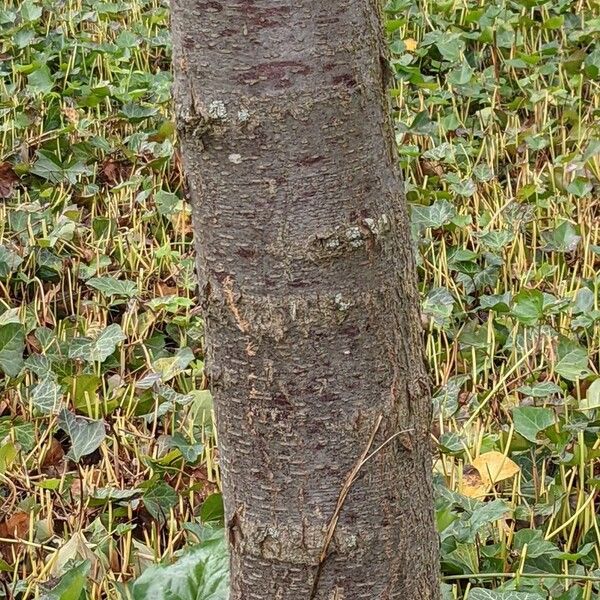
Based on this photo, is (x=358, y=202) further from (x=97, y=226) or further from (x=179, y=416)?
(x=97, y=226)

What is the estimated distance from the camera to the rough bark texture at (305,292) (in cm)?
93

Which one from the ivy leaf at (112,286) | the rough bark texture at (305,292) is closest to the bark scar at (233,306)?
the rough bark texture at (305,292)

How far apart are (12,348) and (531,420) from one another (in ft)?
3.25

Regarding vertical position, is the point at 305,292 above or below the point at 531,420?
above

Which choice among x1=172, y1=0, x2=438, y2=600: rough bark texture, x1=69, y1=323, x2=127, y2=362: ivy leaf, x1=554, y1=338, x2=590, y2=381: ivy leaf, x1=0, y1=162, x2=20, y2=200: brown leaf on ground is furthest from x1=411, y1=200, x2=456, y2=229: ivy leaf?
x1=172, y1=0, x2=438, y2=600: rough bark texture

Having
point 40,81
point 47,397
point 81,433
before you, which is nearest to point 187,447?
point 81,433

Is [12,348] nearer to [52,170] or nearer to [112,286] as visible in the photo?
[112,286]

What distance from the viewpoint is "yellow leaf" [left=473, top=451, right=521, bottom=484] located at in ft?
5.25

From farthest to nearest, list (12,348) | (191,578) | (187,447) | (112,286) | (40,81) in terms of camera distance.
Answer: (40,81)
(112,286)
(12,348)
(187,447)
(191,578)

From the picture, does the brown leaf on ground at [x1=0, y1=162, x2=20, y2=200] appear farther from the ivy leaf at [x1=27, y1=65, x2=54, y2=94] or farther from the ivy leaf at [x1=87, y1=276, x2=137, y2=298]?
the ivy leaf at [x1=87, y1=276, x2=137, y2=298]

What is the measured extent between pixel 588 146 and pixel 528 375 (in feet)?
2.90

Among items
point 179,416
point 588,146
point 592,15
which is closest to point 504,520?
point 179,416

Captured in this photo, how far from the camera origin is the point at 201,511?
1.55 m

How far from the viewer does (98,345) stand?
78.5 inches
